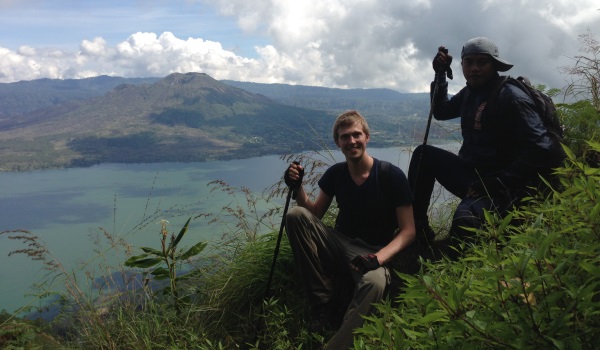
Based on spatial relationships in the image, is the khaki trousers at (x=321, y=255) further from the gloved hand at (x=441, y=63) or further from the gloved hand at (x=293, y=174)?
the gloved hand at (x=441, y=63)

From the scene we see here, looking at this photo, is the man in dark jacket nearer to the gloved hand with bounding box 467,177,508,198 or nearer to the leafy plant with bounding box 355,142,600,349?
the gloved hand with bounding box 467,177,508,198

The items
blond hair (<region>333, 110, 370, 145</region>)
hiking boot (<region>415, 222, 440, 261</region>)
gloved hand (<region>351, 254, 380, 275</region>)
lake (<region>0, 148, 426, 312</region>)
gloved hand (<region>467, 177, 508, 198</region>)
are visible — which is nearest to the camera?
gloved hand (<region>351, 254, 380, 275</region>)

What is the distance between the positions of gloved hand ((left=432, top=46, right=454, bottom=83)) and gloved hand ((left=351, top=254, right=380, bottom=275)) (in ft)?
7.06

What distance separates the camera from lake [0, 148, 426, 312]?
53772 mm

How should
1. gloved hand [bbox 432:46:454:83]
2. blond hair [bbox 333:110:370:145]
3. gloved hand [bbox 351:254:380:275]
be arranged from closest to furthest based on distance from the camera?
gloved hand [bbox 351:254:380:275] < blond hair [bbox 333:110:370:145] < gloved hand [bbox 432:46:454:83]

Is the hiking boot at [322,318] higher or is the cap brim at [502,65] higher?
the cap brim at [502,65]

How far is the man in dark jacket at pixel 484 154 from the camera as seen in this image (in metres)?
3.38

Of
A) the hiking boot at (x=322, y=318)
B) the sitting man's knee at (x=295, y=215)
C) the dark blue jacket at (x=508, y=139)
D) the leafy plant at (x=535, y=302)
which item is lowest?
the hiking boot at (x=322, y=318)

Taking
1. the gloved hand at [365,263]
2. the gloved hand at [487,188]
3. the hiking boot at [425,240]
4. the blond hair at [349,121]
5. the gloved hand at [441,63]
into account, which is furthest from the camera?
the gloved hand at [441,63]

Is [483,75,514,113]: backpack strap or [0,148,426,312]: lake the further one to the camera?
[0,148,426,312]: lake

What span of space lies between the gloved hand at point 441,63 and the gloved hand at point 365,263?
2.15 meters

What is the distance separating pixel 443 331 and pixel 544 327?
33 centimetres

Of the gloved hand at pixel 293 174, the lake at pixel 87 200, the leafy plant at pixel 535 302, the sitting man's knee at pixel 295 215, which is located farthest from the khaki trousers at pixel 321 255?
the lake at pixel 87 200

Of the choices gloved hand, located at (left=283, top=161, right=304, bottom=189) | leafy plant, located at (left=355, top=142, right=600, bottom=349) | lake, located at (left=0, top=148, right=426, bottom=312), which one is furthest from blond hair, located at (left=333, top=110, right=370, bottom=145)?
lake, located at (left=0, top=148, right=426, bottom=312)
